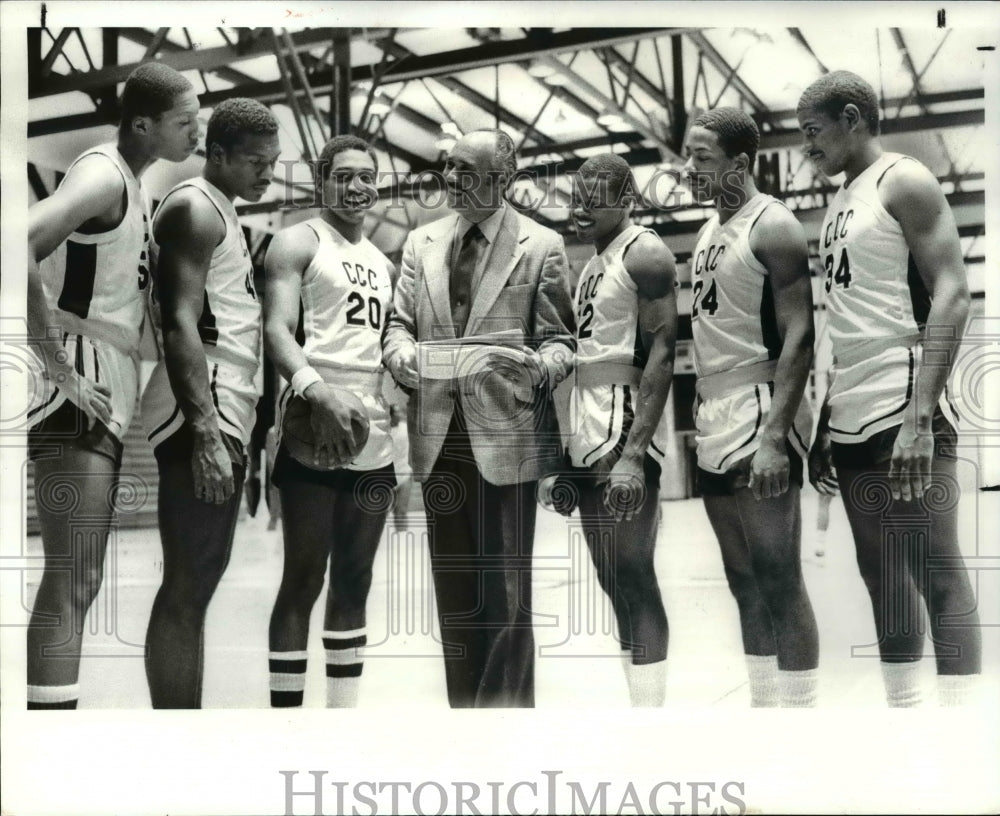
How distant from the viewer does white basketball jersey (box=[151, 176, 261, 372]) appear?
4145 mm

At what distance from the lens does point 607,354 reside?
13.8ft

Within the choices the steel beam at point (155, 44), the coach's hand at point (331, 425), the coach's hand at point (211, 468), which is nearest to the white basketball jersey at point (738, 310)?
the coach's hand at point (331, 425)

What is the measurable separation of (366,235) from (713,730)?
2251mm

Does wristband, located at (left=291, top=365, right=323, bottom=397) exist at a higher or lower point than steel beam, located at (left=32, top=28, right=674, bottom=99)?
lower

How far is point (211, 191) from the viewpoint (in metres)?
4.19

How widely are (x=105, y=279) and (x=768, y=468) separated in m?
2.53

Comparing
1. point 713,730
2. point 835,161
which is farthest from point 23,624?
point 835,161

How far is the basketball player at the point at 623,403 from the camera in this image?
4188 mm

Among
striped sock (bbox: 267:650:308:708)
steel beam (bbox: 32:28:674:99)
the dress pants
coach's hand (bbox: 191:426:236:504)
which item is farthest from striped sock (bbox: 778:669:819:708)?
steel beam (bbox: 32:28:674:99)

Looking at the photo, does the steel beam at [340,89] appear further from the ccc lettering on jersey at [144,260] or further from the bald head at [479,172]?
the ccc lettering on jersey at [144,260]

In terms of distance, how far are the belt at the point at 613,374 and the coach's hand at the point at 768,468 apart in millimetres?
517

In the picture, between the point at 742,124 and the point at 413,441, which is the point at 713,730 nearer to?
the point at 413,441

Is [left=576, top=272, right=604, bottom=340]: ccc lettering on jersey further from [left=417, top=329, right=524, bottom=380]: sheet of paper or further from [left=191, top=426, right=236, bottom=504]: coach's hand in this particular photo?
[left=191, top=426, right=236, bottom=504]: coach's hand

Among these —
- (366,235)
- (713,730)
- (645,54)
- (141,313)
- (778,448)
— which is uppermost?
(645,54)
